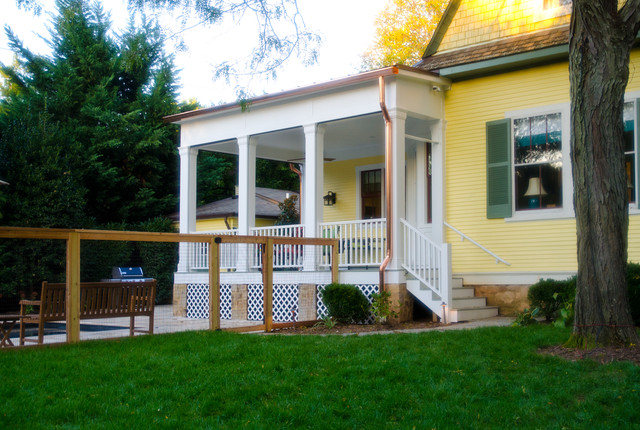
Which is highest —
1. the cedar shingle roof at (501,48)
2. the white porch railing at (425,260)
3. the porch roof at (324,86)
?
the cedar shingle roof at (501,48)

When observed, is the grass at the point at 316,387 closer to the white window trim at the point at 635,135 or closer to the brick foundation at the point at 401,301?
the brick foundation at the point at 401,301

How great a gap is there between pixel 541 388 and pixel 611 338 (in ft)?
5.27

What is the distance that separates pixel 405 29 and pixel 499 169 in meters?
18.8

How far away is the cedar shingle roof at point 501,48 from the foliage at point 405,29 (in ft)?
51.2

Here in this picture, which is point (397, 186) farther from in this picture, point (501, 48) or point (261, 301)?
point (261, 301)

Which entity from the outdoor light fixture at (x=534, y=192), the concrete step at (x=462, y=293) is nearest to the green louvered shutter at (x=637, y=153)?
the outdoor light fixture at (x=534, y=192)

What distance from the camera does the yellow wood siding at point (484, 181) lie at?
38.3 feet

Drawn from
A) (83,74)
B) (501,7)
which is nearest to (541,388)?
(501,7)

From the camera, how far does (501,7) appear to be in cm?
1304

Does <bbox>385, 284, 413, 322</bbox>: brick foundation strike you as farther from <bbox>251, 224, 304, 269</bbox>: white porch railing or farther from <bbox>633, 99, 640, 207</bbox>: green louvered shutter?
<bbox>633, 99, 640, 207</bbox>: green louvered shutter

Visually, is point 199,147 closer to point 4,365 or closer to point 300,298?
point 300,298

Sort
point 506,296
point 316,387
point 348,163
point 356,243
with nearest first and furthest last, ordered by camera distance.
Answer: point 316,387
point 506,296
point 356,243
point 348,163

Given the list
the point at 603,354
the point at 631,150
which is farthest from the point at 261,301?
the point at 603,354

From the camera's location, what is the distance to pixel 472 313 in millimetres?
11500
